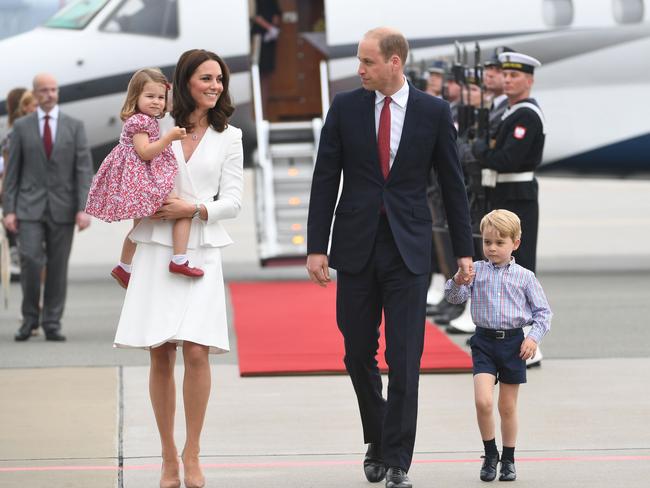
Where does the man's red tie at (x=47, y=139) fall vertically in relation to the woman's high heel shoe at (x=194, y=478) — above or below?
above

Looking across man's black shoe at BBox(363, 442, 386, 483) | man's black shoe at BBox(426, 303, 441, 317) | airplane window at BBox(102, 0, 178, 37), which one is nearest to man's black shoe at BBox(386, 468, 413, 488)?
man's black shoe at BBox(363, 442, 386, 483)

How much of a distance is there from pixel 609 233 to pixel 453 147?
52.5ft

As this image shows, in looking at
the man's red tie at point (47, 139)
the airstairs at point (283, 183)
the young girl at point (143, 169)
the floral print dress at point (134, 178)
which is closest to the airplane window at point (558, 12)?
the airstairs at point (283, 183)

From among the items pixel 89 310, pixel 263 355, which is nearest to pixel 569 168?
pixel 89 310

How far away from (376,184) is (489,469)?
1.22 metres

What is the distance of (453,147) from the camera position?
5777 millimetres

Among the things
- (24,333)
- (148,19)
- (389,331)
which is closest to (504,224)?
(389,331)

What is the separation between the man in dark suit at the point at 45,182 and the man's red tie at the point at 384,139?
450 centimetres

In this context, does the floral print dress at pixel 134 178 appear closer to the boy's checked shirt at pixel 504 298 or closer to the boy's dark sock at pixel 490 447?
the boy's checked shirt at pixel 504 298

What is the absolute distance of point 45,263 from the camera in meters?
10.0

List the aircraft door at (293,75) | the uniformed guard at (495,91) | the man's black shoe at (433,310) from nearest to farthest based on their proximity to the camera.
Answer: the uniformed guard at (495,91) → the man's black shoe at (433,310) → the aircraft door at (293,75)

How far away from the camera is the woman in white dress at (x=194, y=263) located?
5586mm

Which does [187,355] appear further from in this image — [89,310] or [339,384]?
[89,310]

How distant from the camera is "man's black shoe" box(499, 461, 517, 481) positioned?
5801mm
